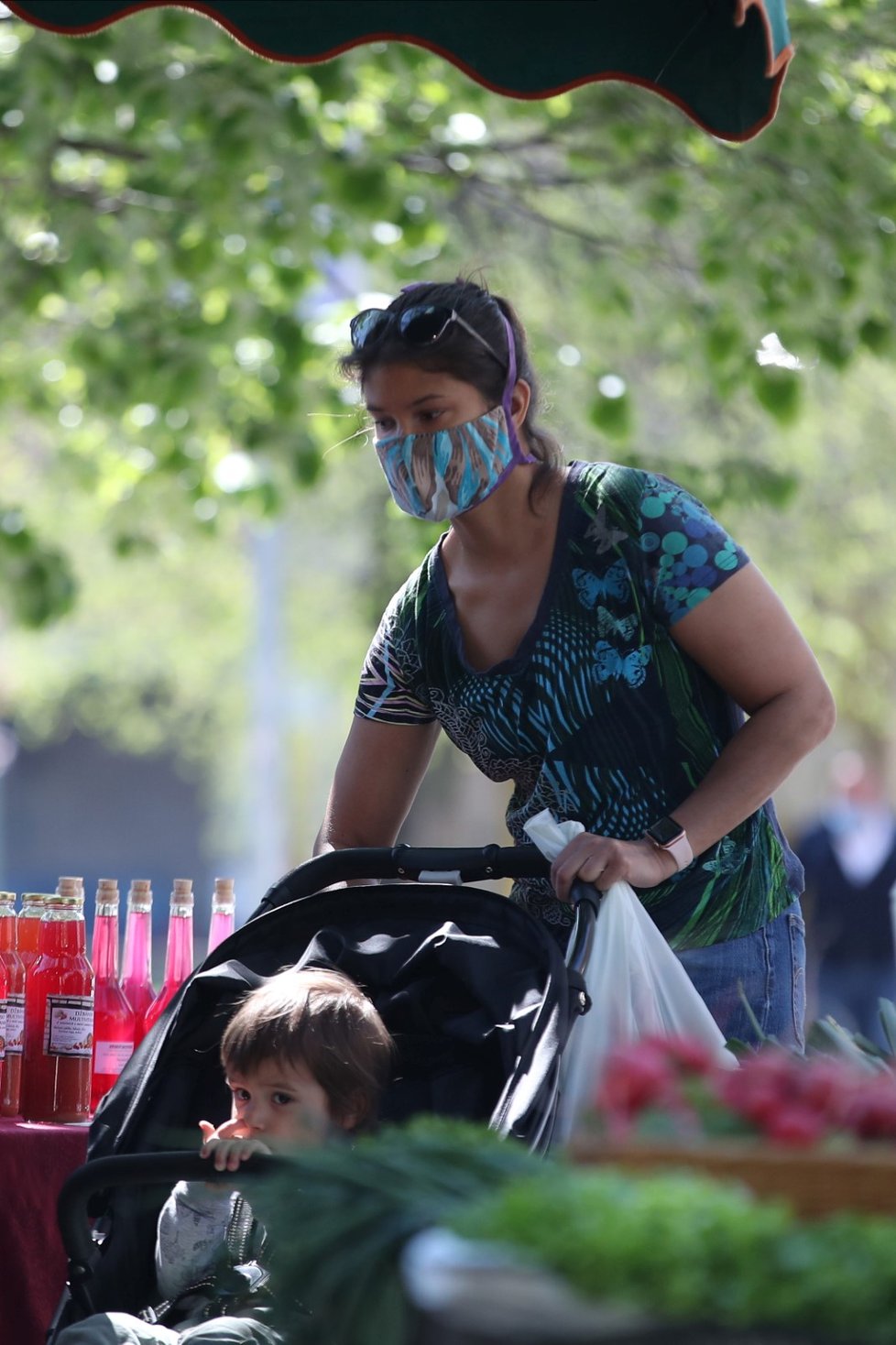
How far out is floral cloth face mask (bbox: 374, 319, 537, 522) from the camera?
2.98m

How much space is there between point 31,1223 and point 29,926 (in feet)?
1.98

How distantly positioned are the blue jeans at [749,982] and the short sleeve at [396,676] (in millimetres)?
716

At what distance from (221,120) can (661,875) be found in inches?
180

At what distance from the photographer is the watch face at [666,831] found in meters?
2.74

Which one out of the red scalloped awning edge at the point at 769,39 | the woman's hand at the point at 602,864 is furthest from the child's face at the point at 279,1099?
the red scalloped awning edge at the point at 769,39

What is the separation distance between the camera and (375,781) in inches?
132

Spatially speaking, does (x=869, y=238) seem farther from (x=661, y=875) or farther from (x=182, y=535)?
(x=661, y=875)

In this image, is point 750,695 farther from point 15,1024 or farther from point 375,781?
point 15,1024

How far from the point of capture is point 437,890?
3.01 meters

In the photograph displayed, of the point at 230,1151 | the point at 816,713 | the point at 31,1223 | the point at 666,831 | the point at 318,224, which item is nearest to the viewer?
the point at 230,1151

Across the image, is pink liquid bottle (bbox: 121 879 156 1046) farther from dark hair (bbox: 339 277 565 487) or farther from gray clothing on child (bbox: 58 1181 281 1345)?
dark hair (bbox: 339 277 565 487)

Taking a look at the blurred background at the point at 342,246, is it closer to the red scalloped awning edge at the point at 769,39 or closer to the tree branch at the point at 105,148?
the tree branch at the point at 105,148

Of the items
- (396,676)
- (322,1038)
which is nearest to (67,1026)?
Answer: (322,1038)

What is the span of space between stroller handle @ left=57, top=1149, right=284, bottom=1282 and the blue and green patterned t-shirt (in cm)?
100
